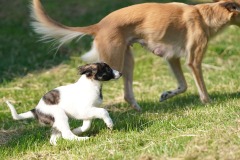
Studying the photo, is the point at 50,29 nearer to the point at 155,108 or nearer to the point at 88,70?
the point at 88,70

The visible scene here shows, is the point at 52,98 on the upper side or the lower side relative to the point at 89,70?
lower

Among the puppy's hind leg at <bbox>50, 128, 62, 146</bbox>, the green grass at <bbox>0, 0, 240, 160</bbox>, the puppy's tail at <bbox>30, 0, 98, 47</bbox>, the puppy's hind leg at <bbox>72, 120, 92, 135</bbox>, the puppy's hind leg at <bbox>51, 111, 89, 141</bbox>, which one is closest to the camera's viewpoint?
the green grass at <bbox>0, 0, 240, 160</bbox>

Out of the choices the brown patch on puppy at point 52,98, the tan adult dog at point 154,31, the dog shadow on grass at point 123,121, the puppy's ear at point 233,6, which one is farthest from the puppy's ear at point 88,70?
the puppy's ear at point 233,6

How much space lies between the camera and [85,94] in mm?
5949

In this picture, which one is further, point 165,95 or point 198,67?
point 165,95

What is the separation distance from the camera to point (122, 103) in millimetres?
8344

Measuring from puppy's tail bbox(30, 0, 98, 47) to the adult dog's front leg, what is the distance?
4.77ft

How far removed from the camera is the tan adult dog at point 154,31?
23.6ft

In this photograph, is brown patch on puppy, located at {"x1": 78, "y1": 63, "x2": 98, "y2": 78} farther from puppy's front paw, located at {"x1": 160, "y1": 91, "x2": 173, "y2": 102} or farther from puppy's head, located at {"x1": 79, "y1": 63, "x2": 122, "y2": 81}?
puppy's front paw, located at {"x1": 160, "y1": 91, "x2": 173, "y2": 102}

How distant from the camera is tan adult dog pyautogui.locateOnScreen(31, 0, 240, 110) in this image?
721 cm

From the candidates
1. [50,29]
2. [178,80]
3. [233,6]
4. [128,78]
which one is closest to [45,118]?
[50,29]

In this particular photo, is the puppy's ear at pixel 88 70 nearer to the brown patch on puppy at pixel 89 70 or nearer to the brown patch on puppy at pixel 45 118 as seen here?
the brown patch on puppy at pixel 89 70

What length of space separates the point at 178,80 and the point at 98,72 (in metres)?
2.38

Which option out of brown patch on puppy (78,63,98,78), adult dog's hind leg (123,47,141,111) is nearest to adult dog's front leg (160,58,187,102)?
adult dog's hind leg (123,47,141,111)
